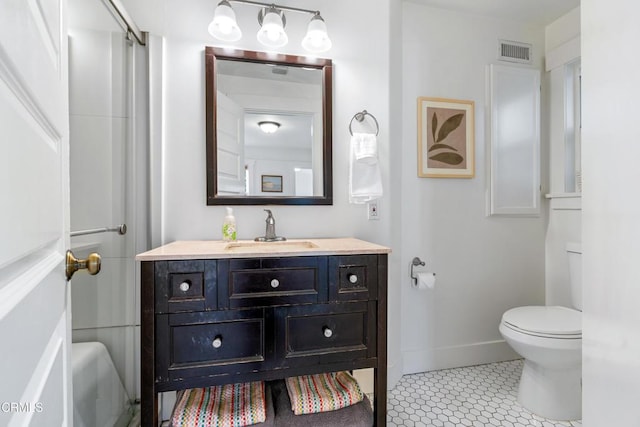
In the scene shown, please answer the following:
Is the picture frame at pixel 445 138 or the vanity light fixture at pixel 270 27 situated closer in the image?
the vanity light fixture at pixel 270 27

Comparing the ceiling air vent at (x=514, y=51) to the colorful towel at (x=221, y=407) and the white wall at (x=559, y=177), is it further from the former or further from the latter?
the colorful towel at (x=221, y=407)

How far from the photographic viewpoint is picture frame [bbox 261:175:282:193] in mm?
1689

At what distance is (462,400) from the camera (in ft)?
5.60

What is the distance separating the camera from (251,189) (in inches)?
65.9

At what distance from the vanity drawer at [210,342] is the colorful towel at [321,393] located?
0.93 feet

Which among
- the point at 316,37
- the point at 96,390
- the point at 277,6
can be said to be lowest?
the point at 96,390

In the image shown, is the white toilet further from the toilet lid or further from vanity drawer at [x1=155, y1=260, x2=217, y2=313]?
vanity drawer at [x1=155, y1=260, x2=217, y2=313]

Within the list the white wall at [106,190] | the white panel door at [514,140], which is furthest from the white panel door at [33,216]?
the white panel door at [514,140]

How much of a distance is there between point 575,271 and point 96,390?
2608 mm

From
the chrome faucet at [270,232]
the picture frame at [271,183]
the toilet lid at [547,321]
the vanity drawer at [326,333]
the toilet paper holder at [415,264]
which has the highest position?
the picture frame at [271,183]

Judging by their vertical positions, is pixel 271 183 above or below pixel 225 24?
below

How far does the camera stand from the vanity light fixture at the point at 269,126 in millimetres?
1681

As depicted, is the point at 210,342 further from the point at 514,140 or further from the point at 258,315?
the point at 514,140

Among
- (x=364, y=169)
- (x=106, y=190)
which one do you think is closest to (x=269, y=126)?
(x=364, y=169)
